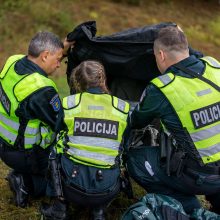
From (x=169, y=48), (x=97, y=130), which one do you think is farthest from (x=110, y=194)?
(x=169, y=48)

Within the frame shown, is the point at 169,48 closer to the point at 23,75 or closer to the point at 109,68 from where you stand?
the point at 109,68

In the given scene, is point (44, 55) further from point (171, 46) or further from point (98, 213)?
point (98, 213)

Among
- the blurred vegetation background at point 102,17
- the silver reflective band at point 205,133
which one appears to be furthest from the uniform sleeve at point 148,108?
the blurred vegetation background at point 102,17

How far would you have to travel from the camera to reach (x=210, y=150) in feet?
12.9

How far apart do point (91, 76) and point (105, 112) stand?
322mm

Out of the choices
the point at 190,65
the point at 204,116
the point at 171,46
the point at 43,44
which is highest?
the point at 171,46

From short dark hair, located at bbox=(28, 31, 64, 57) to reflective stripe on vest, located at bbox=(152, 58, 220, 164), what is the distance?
1094 millimetres

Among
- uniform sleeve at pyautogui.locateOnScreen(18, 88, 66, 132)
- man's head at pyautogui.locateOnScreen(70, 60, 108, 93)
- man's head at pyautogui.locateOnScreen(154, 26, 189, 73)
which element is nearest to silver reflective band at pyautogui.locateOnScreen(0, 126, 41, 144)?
uniform sleeve at pyautogui.locateOnScreen(18, 88, 66, 132)

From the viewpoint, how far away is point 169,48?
13.2 feet

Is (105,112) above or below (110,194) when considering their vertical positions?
above

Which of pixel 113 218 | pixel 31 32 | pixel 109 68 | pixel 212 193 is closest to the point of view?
pixel 212 193

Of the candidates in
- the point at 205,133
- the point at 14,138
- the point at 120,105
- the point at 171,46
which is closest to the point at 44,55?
the point at 14,138

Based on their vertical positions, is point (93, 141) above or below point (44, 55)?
below

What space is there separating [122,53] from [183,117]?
1079 mm
